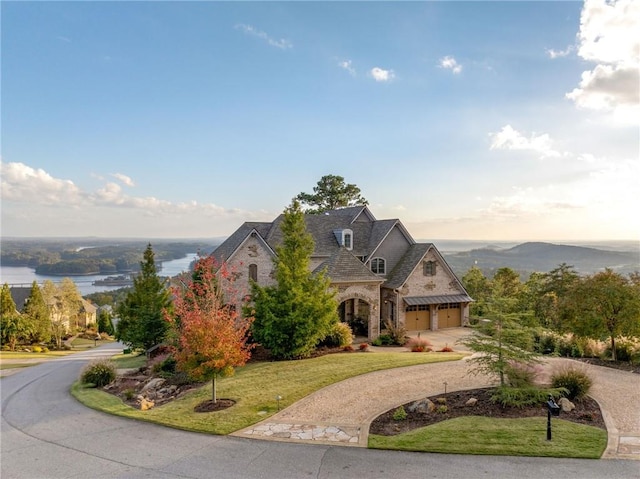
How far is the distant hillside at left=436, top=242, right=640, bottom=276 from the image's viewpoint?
47.7 meters

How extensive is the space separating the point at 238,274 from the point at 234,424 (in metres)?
17.5

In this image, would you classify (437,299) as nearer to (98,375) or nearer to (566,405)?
(566,405)

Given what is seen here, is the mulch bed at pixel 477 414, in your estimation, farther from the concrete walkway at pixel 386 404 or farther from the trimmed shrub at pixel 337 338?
the trimmed shrub at pixel 337 338

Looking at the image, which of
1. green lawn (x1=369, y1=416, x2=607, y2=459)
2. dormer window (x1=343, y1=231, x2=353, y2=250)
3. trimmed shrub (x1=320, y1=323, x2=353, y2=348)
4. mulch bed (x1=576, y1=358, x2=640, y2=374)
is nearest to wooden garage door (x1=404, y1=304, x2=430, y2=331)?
dormer window (x1=343, y1=231, x2=353, y2=250)

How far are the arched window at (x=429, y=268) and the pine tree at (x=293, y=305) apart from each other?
11367 millimetres

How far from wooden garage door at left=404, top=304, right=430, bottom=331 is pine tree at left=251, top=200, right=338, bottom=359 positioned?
384 inches

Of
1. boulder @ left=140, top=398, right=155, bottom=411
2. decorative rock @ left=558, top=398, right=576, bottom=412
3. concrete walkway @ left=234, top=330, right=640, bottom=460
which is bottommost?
boulder @ left=140, top=398, right=155, bottom=411

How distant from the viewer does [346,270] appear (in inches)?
1006

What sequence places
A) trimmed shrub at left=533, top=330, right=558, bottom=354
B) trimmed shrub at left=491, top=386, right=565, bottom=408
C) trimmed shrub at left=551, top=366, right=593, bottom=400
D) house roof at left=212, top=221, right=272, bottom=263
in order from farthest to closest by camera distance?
house roof at left=212, top=221, right=272, bottom=263, trimmed shrub at left=533, top=330, right=558, bottom=354, trimmed shrub at left=551, top=366, right=593, bottom=400, trimmed shrub at left=491, top=386, right=565, bottom=408

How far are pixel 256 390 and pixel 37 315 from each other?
144 feet

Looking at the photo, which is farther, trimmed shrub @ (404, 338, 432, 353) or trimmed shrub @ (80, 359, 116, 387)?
trimmed shrub @ (404, 338, 432, 353)

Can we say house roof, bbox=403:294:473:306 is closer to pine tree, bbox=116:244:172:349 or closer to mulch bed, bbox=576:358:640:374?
mulch bed, bbox=576:358:640:374

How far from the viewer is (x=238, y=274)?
93.0 ft

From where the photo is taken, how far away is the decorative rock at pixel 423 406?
1177cm
